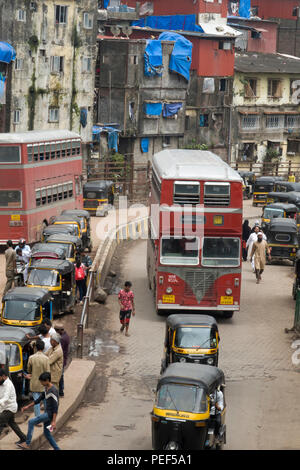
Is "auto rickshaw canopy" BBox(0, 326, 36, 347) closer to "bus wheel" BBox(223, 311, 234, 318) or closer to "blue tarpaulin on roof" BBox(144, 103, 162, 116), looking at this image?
"bus wheel" BBox(223, 311, 234, 318)

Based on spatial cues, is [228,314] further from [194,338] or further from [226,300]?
[194,338]

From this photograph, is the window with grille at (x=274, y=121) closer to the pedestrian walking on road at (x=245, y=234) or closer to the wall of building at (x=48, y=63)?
the wall of building at (x=48, y=63)

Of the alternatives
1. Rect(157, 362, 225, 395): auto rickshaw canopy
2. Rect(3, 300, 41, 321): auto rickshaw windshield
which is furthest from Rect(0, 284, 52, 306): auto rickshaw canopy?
Rect(157, 362, 225, 395): auto rickshaw canopy

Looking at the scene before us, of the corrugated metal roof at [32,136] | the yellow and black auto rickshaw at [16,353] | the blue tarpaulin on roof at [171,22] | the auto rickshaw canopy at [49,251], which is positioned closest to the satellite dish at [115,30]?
the blue tarpaulin on roof at [171,22]

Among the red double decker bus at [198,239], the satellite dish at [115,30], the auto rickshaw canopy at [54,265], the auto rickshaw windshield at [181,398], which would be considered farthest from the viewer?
the satellite dish at [115,30]

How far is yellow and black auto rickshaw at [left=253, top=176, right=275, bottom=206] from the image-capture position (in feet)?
208

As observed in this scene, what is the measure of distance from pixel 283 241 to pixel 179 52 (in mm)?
31796

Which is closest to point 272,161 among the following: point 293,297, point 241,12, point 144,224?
point 241,12

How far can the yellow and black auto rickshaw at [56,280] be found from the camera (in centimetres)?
2912

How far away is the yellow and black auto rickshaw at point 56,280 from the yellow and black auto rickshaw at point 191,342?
6.90m

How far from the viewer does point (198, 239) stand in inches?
1134

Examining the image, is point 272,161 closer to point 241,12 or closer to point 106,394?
point 241,12

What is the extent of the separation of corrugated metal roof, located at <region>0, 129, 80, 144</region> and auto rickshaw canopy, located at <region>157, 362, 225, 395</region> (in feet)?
74.4

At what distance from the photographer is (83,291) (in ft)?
104
